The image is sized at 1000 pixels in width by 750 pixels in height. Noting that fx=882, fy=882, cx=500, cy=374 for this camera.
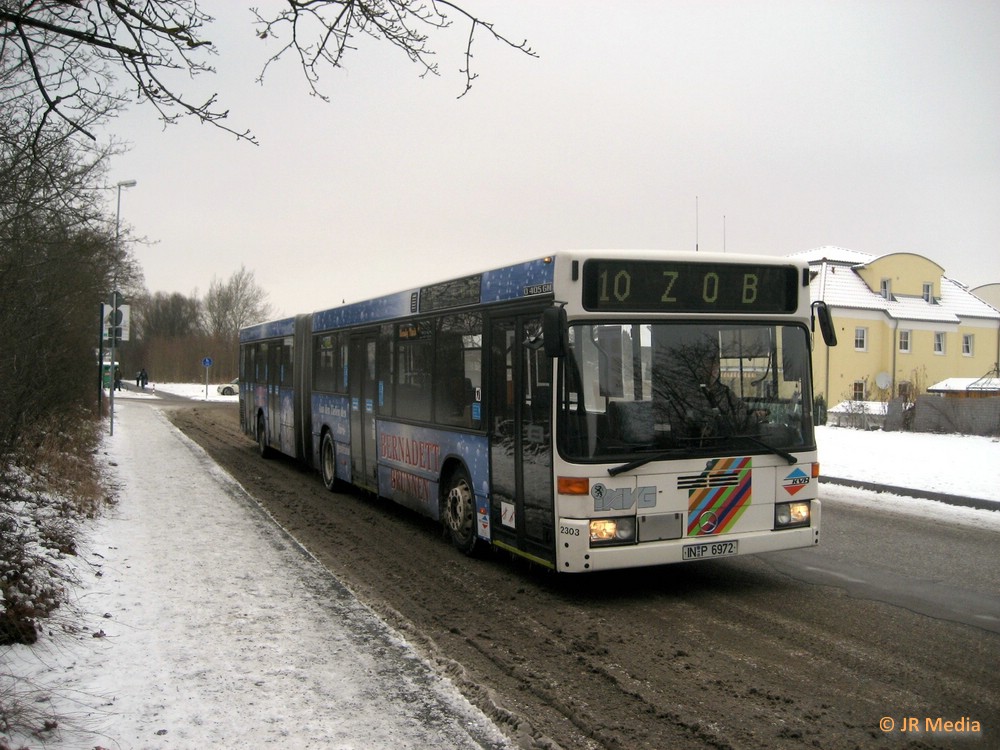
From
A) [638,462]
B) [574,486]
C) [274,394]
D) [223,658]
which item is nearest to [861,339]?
[274,394]

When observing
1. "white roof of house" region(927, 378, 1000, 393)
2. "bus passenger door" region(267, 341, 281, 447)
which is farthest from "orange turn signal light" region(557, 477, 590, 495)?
"white roof of house" region(927, 378, 1000, 393)

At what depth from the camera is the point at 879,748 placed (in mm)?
4215

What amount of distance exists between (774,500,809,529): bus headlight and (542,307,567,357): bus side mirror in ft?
7.80

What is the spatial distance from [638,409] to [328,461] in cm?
836

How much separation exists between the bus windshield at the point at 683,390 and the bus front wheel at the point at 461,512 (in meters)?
2.18

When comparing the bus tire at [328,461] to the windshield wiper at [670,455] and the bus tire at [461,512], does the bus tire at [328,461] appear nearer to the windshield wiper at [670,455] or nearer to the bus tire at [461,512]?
the bus tire at [461,512]

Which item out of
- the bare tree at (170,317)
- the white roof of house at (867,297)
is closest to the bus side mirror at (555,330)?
the white roof of house at (867,297)

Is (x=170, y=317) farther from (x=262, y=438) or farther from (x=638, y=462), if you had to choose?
(x=638, y=462)

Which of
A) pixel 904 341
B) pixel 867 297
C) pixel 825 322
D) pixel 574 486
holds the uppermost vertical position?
pixel 867 297

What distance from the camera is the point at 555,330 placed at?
21.4 ft

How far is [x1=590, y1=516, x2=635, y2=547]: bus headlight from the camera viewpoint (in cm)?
675

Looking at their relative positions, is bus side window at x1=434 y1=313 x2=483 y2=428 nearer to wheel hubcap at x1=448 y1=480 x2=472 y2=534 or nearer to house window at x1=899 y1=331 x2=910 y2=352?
wheel hubcap at x1=448 y1=480 x2=472 y2=534

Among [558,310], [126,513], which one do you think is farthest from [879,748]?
[126,513]

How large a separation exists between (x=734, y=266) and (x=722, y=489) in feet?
6.10
